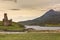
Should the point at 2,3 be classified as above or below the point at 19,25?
above

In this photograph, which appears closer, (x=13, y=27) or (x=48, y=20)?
(x=13, y=27)

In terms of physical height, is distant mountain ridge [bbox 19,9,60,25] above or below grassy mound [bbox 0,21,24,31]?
above

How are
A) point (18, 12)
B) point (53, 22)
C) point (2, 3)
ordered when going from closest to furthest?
point (53, 22) < point (18, 12) < point (2, 3)

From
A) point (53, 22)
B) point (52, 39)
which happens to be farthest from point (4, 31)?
point (53, 22)

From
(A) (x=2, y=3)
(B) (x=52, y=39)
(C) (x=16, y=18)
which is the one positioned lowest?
(B) (x=52, y=39)

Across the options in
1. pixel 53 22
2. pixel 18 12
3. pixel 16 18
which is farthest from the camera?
pixel 18 12

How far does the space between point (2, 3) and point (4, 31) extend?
55.5 inches

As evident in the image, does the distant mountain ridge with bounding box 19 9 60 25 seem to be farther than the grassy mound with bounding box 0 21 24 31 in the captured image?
Yes

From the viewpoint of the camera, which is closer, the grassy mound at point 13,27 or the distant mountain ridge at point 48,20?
the grassy mound at point 13,27

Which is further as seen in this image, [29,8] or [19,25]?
[29,8]

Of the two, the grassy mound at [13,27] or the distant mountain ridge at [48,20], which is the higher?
the distant mountain ridge at [48,20]

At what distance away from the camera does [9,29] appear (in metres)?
2.42

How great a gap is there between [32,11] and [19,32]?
125 centimetres

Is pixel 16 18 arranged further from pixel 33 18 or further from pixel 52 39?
pixel 52 39
